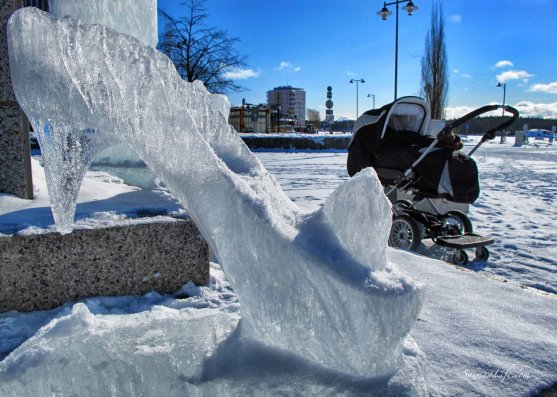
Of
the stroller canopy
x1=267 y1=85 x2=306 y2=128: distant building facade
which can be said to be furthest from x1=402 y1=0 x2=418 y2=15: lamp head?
x1=267 y1=85 x2=306 y2=128: distant building facade

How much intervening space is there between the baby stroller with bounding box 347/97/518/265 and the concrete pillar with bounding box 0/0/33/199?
317 cm

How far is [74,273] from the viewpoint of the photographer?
1.88 m

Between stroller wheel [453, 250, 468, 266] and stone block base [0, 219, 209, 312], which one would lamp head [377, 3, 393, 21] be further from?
stone block base [0, 219, 209, 312]

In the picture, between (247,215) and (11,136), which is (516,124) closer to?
(11,136)

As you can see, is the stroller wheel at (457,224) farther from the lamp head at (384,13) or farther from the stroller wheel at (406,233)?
the lamp head at (384,13)

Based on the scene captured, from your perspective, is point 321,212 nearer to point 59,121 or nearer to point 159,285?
point 59,121

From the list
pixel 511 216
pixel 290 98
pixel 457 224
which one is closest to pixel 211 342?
pixel 457 224

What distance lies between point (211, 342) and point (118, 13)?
144 inches

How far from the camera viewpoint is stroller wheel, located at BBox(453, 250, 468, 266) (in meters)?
3.69

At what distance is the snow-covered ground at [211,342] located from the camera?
1.12 m

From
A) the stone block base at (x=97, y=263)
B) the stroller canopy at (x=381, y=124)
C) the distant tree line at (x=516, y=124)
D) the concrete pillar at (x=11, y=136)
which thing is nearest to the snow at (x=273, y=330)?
the stone block base at (x=97, y=263)

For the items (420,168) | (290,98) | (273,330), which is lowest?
(273,330)

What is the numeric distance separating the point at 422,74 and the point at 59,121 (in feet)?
84.3

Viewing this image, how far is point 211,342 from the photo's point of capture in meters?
1.26
